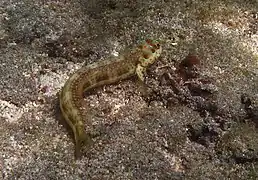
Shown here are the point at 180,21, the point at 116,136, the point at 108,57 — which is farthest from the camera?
the point at 180,21

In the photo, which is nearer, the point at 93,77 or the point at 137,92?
the point at 93,77

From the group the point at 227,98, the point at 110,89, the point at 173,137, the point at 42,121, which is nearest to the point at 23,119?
→ the point at 42,121

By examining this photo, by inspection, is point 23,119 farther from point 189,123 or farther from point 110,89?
point 189,123

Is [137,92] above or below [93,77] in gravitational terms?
below

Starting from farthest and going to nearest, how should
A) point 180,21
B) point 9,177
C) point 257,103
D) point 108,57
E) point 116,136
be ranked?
point 180,21 < point 108,57 < point 257,103 < point 116,136 < point 9,177
